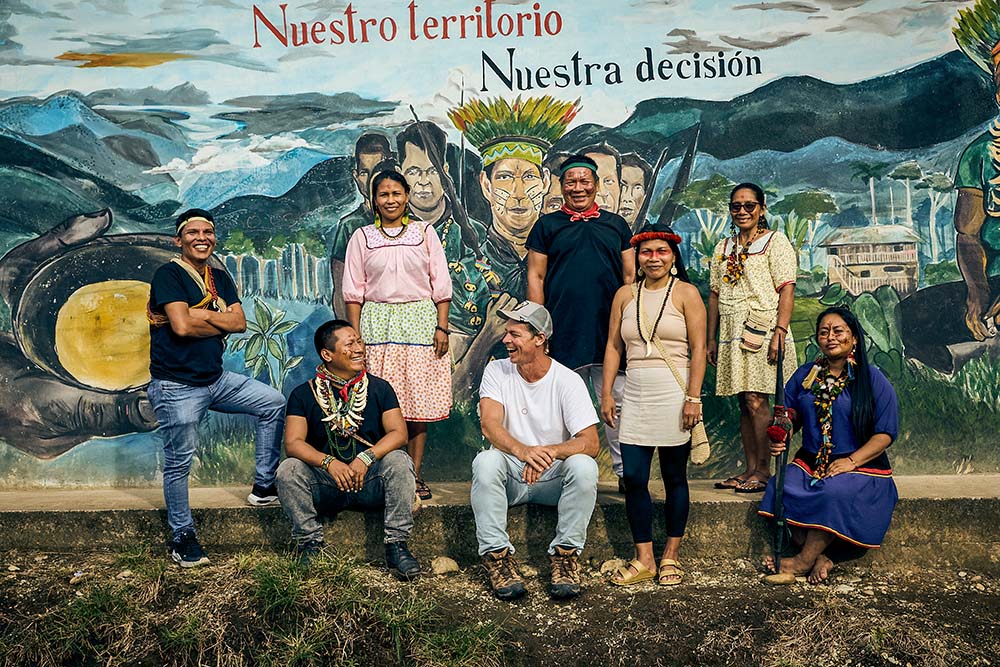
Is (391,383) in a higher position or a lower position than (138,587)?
higher

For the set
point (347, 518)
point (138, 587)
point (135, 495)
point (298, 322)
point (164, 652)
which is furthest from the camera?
point (298, 322)

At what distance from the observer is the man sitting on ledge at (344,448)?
5262mm

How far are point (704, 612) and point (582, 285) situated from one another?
1820mm

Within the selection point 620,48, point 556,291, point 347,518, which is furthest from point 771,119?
point 347,518

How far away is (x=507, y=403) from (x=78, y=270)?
3325 mm

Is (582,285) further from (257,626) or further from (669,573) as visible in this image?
(257,626)

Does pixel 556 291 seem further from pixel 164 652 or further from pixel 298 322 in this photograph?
pixel 164 652

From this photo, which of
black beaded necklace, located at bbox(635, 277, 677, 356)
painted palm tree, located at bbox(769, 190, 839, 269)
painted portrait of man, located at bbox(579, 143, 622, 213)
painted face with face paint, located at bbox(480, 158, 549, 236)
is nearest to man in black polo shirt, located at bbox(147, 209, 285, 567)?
painted face with face paint, located at bbox(480, 158, 549, 236)

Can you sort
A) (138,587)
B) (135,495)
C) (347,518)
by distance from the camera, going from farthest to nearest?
(135,495)
(347,518)
(138,587)

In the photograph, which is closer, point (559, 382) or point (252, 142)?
point (559, 382)

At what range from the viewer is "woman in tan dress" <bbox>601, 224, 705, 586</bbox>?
17.2 ft

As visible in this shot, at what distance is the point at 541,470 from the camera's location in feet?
16.9

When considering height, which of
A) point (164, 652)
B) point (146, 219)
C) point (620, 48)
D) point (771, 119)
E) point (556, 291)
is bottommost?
point (164, 652)

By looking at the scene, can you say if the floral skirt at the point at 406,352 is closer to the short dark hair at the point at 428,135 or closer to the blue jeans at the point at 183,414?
the blue jeans at the point at 183,414
